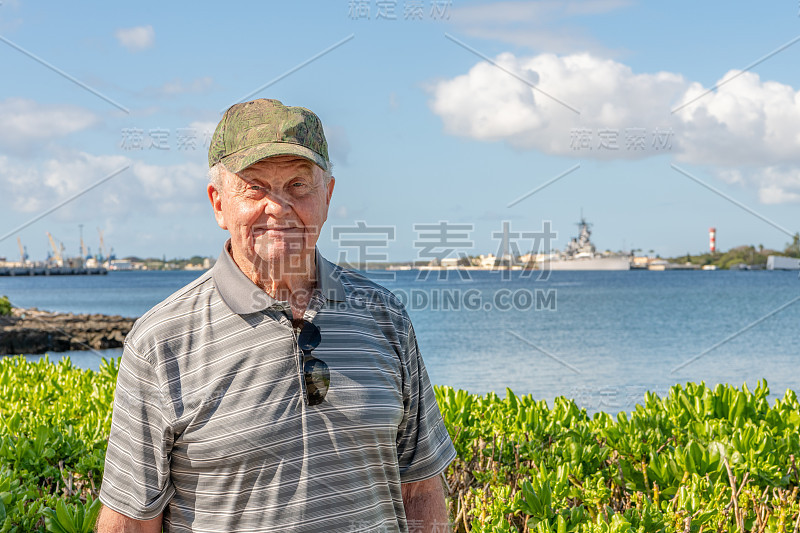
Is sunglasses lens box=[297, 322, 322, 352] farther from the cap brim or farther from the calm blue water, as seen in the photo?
the calm blue water

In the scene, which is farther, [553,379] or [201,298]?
[553,379]

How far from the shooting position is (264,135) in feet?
7.53

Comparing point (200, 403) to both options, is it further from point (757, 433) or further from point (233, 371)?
point (757, 433)

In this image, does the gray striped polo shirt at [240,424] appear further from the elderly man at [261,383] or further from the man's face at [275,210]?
A: the man's face at [275,210]

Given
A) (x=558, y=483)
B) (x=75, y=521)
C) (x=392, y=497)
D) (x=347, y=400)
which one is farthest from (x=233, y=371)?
(x=558, y=483)

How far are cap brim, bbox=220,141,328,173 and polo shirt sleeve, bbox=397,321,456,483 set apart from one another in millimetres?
701

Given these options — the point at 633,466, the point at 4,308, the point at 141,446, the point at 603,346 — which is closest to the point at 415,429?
the point at 141,446

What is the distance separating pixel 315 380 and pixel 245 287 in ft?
1.23

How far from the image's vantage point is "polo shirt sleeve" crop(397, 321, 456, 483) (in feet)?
8.43

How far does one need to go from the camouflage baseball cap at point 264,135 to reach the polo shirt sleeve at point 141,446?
0.69 m

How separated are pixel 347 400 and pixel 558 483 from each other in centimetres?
178

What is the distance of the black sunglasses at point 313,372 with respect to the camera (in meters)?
2.29

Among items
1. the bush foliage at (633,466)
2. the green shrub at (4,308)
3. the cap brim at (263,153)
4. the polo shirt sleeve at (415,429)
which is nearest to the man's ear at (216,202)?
the cap brim at (263,153)

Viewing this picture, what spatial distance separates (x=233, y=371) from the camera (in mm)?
2273
